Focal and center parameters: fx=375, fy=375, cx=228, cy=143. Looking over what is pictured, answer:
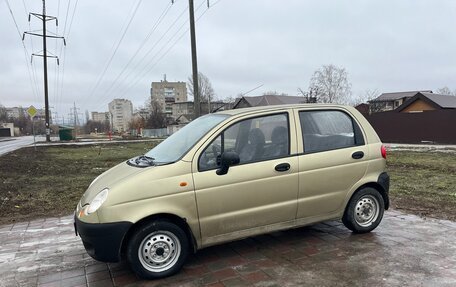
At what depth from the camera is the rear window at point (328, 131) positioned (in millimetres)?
4680

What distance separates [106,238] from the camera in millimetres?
3682

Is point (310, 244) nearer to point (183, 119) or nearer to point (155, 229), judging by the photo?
point (155, 229)

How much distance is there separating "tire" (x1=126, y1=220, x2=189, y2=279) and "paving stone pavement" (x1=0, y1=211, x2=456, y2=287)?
0.12 m

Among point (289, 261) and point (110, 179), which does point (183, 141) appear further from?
point (289, 261)

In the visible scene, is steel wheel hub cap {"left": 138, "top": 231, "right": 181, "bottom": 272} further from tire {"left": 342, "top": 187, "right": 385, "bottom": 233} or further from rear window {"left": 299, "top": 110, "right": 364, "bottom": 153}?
tire {"left": 342, "top": 187, "right": 385, "bottom": 233}

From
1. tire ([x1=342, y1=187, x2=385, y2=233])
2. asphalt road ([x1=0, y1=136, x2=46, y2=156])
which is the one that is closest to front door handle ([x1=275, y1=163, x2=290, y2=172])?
tire ([x1=342, y1=187, x2=385, y2=233])

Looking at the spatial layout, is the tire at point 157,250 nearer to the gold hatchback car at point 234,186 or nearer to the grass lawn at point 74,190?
the gold hatchback car at point 234,186

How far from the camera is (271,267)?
4.05 meters

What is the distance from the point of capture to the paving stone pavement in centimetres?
376

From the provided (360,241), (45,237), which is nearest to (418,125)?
(360,241)

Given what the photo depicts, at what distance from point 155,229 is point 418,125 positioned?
2906cm

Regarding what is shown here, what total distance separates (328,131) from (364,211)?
3.99 feet

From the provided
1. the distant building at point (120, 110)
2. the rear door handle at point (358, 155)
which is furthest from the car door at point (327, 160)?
the distant building at point (120, 110)

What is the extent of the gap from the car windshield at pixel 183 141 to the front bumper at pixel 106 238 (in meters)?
0.86
